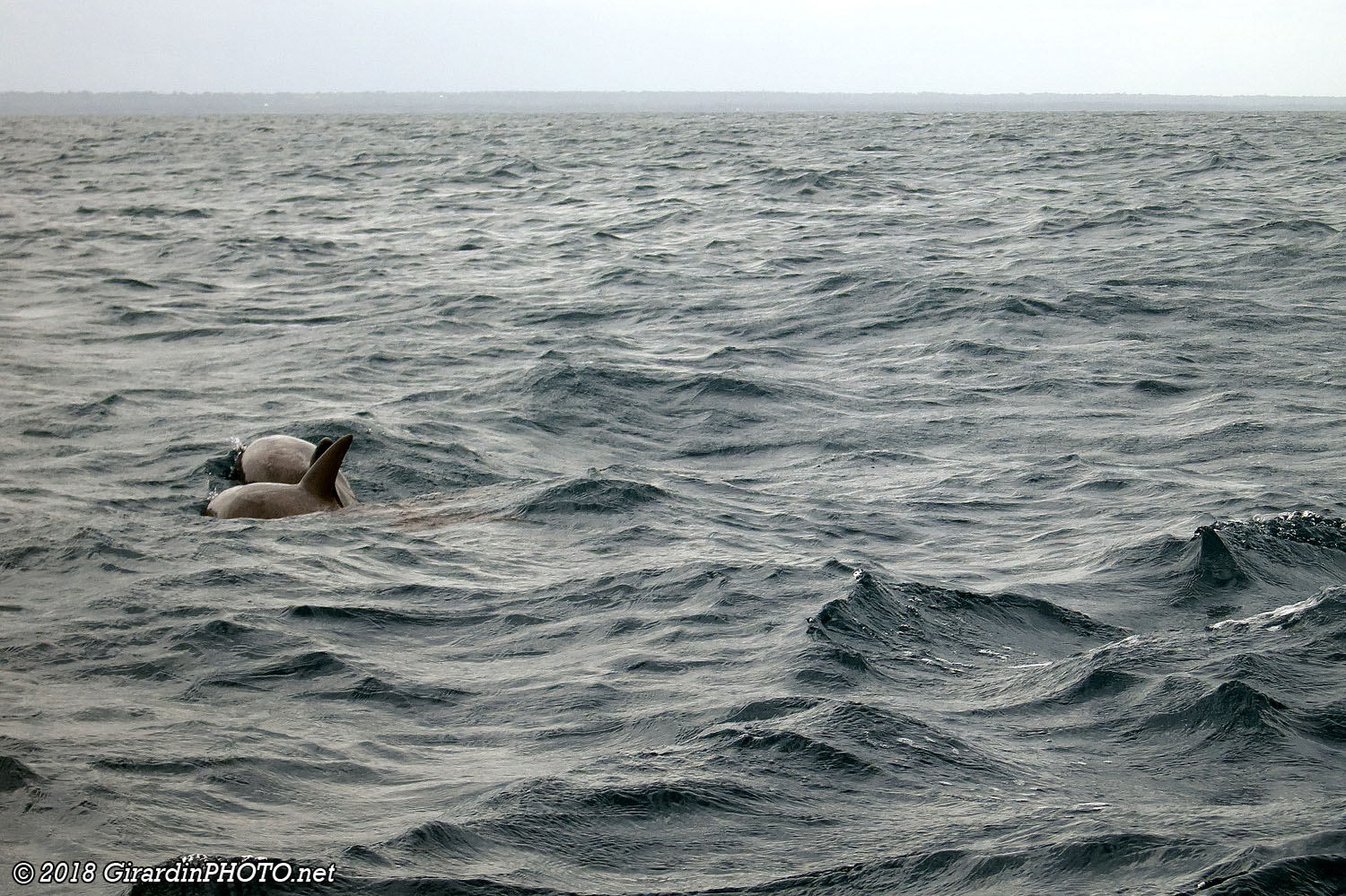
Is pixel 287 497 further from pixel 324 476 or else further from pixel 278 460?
pixel 278 460

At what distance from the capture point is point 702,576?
6.90m

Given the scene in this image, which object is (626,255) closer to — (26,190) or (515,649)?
(515,649)

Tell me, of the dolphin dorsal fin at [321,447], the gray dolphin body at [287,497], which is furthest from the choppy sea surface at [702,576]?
the dolphin dorsal fin at [321,447]

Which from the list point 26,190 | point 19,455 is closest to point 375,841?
point 19,455

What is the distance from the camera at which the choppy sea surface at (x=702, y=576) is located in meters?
4.06

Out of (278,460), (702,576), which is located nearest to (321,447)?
(278,460)

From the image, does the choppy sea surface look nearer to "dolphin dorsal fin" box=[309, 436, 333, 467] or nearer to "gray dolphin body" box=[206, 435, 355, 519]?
"gray dolphin body" box=[206, 435, 355, 519]

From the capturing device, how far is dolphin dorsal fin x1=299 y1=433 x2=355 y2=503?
7926 mm

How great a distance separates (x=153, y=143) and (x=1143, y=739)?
5236cm

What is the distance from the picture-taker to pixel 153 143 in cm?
5028

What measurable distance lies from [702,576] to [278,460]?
355 cm

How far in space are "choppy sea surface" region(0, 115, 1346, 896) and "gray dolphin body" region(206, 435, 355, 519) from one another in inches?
5.6

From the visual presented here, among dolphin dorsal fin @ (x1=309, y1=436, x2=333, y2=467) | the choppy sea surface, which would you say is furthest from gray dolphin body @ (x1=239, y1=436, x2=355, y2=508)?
the choppy sea surface

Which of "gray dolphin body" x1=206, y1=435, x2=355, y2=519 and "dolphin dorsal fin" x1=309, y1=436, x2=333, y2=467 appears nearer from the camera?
"gray dolphin body" x1=206, y1=435, x2=355, y2=519
